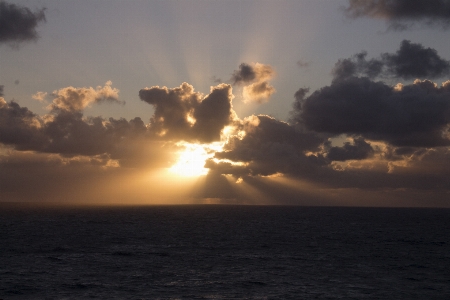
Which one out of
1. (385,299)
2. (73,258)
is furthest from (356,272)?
(73,258)

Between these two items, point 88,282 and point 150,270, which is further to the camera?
point 150,270

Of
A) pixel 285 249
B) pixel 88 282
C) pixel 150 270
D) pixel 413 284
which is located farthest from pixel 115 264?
pixel 413 284

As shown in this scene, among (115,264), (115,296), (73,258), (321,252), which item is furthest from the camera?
(321,252)

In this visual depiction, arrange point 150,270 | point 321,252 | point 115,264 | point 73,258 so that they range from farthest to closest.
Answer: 1. point 321,252
2. point 73,258
3. point 115,264
4. point 150,270

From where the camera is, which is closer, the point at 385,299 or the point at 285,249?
the point at 385,299

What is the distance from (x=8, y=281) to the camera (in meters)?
62.3

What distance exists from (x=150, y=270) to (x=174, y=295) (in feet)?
54.9

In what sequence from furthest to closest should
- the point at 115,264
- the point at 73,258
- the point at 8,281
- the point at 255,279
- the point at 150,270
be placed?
the point at 73,258, the point at 115,264, the point at 150,270, the point at 255,279, the point at 8,281

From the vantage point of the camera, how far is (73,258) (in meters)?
82.7

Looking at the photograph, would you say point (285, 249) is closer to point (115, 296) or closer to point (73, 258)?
point (73, 258)

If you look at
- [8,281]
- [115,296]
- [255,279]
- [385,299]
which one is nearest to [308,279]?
[255,279]

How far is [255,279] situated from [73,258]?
36.1m

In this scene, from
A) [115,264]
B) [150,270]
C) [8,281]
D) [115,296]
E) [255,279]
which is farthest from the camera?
[115,264]

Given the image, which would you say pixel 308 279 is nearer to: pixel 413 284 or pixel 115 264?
pixel 413 284
